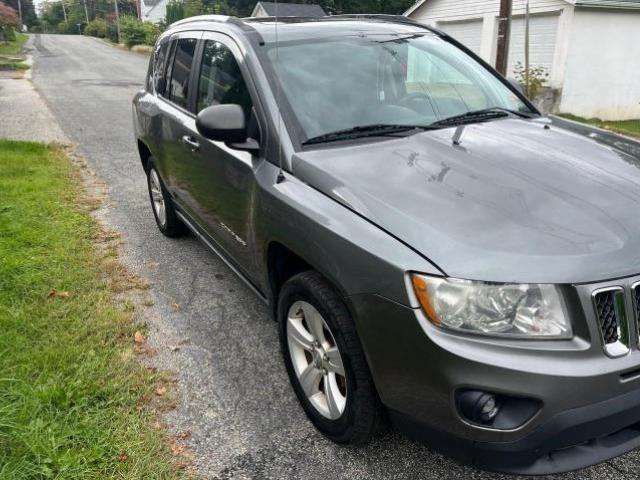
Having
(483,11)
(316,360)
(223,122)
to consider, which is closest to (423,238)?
(316,360)

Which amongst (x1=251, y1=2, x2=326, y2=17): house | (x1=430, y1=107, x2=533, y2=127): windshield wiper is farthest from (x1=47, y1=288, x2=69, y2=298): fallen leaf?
(x1=251, y1=2, x2=326, y2=17): house

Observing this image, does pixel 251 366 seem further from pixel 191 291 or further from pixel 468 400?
pixel 468 400

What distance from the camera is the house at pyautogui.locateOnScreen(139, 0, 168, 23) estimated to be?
68600mm

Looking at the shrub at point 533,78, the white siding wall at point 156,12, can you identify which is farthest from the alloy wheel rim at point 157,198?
the white siding wall at point 156,12

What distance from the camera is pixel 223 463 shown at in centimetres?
247

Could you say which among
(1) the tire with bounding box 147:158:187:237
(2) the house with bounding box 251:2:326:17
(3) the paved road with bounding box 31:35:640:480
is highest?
(2) the house with bounding box 251:2:326:17

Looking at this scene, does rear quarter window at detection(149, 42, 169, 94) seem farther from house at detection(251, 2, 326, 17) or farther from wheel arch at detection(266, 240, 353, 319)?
house at detection(251, 2, 326, 17)

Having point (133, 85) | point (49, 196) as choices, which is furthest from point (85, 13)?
point (49, 196)

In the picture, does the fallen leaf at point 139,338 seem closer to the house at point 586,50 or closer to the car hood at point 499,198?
the car hood at point 499,198

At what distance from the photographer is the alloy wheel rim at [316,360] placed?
7.97 ft

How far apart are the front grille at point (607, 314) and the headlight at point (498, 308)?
114 millimetres

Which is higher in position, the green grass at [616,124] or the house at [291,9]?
the house at [291,9]

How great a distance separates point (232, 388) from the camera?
301 cm

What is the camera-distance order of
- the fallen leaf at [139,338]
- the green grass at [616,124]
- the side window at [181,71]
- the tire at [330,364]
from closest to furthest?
the tire at [330,364], the fallen leaf at [139,338], the side window at [181,71], the green grass at [616,124]
